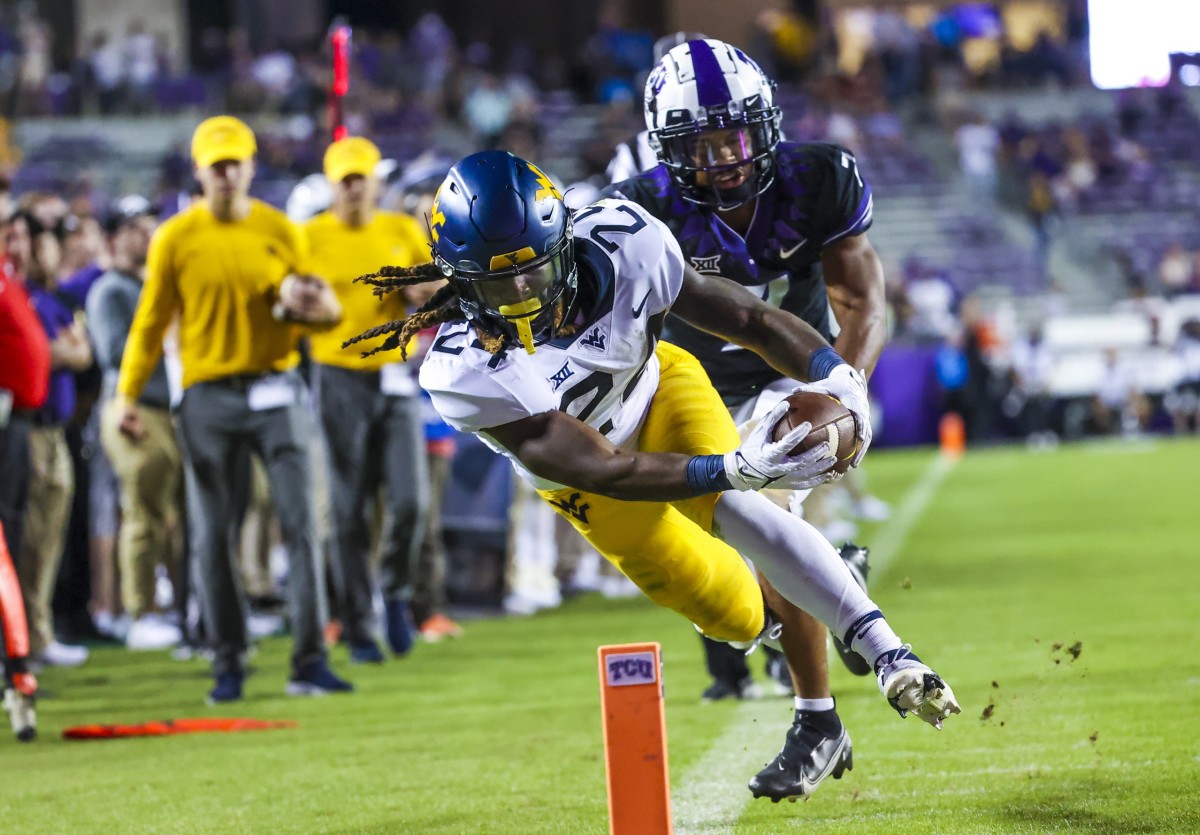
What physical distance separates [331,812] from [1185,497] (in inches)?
400

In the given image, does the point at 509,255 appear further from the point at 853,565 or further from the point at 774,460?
the point at 853,565

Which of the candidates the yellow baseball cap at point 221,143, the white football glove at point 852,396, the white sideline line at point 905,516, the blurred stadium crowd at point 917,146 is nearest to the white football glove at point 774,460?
the white football glove at point 852,396

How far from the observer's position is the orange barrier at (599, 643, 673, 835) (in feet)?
10.7

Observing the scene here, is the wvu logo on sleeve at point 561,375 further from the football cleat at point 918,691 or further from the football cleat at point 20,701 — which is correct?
the football cleat at point 20,701

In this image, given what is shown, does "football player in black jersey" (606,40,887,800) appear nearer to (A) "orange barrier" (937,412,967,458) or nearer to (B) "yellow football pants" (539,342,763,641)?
(B) "yellow football pants" (539,342,763,641)

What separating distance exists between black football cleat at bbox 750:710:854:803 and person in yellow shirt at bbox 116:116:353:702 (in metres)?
2.85

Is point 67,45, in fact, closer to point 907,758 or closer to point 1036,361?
point 1036,361

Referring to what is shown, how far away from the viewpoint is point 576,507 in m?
4.12

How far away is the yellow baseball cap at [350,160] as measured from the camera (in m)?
7.43

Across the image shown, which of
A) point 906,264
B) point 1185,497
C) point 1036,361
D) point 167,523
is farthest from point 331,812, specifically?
point 906,264

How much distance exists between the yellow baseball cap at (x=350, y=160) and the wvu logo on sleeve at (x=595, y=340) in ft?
12.3

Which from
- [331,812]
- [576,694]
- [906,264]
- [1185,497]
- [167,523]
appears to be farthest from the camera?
[906,264]

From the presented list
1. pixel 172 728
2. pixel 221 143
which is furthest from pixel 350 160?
pixel 172 728

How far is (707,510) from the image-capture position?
4.18m
